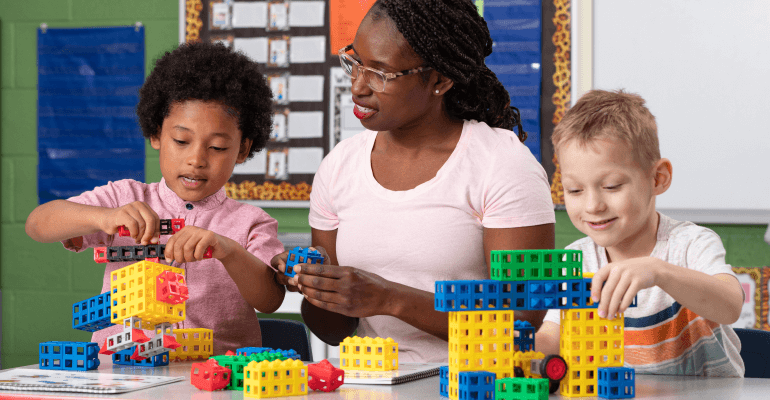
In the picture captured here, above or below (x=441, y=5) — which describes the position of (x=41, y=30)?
above

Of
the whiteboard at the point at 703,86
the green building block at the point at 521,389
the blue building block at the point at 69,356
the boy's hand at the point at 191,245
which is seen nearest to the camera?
the green building block at the point at 521,389

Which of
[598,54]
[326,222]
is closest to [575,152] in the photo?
[326,222]

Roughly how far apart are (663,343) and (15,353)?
91.9 inches

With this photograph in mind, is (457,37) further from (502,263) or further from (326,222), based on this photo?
(502,263)

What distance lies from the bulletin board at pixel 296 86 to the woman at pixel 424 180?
1.04 meters

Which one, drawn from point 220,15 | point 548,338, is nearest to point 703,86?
point 548,338

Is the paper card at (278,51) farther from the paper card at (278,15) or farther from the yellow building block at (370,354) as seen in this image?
the yellow building block at (370,354)

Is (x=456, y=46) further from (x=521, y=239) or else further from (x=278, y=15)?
(x=278, y=15)

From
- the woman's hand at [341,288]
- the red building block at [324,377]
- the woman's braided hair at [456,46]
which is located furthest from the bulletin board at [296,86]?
the red building block at [324,377]

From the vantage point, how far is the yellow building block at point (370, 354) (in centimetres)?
100

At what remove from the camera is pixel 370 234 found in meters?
1.33

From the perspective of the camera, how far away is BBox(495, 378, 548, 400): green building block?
797 millimetres

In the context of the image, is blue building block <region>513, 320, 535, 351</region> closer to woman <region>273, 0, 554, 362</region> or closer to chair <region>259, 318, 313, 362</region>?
woman <region>273, 0, 554, 362</region>

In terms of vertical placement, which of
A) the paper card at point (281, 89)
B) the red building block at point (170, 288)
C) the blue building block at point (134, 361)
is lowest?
the blue building block at point (134, 361)
